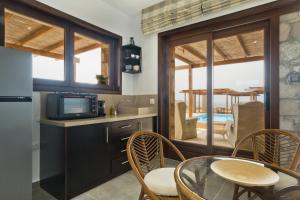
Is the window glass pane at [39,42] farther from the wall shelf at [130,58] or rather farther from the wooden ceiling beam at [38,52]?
Result: the wall shelf at [130,58]

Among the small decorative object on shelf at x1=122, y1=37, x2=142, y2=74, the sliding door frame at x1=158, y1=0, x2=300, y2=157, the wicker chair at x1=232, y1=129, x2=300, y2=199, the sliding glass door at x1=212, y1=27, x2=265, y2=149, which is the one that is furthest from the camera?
the small decorative object on shelf at x1=122, y1=37, x2=142, y2=74

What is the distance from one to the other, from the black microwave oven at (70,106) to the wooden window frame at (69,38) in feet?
1.11

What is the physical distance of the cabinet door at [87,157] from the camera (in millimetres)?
1976

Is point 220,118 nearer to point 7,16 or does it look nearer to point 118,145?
point 118,145

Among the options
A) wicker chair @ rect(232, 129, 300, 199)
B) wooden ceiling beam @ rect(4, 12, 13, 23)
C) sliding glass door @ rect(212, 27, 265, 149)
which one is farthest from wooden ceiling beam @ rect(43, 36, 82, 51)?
wicker chair @ rect(232, 129, 300, 199)

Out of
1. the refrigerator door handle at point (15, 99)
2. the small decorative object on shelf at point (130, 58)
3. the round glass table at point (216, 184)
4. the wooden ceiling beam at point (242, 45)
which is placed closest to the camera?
the round glass table at point (216, 184)

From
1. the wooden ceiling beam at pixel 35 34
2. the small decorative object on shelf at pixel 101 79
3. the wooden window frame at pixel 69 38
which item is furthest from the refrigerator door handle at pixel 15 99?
the small decorative object on shelf at pixel 101 79

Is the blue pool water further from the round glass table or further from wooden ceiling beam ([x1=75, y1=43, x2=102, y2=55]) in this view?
wooden ceiling beam ([x1=75, y1=43, x2=102, y2=55])

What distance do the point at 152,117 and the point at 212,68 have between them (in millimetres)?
1337

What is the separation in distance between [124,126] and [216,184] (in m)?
1.69

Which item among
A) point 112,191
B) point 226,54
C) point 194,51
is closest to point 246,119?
point 226,54

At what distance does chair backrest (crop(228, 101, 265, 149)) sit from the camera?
8.65 feet

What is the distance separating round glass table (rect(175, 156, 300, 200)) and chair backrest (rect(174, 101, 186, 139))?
2.12 m

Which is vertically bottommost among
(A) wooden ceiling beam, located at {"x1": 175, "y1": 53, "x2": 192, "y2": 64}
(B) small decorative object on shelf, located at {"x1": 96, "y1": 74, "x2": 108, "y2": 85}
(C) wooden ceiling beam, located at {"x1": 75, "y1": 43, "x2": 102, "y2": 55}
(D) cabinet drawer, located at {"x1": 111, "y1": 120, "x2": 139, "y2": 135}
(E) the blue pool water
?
(D) cabinet drawer, located at {"x1": 111, "y1": 120, "x2": 139, "y2": 135}
